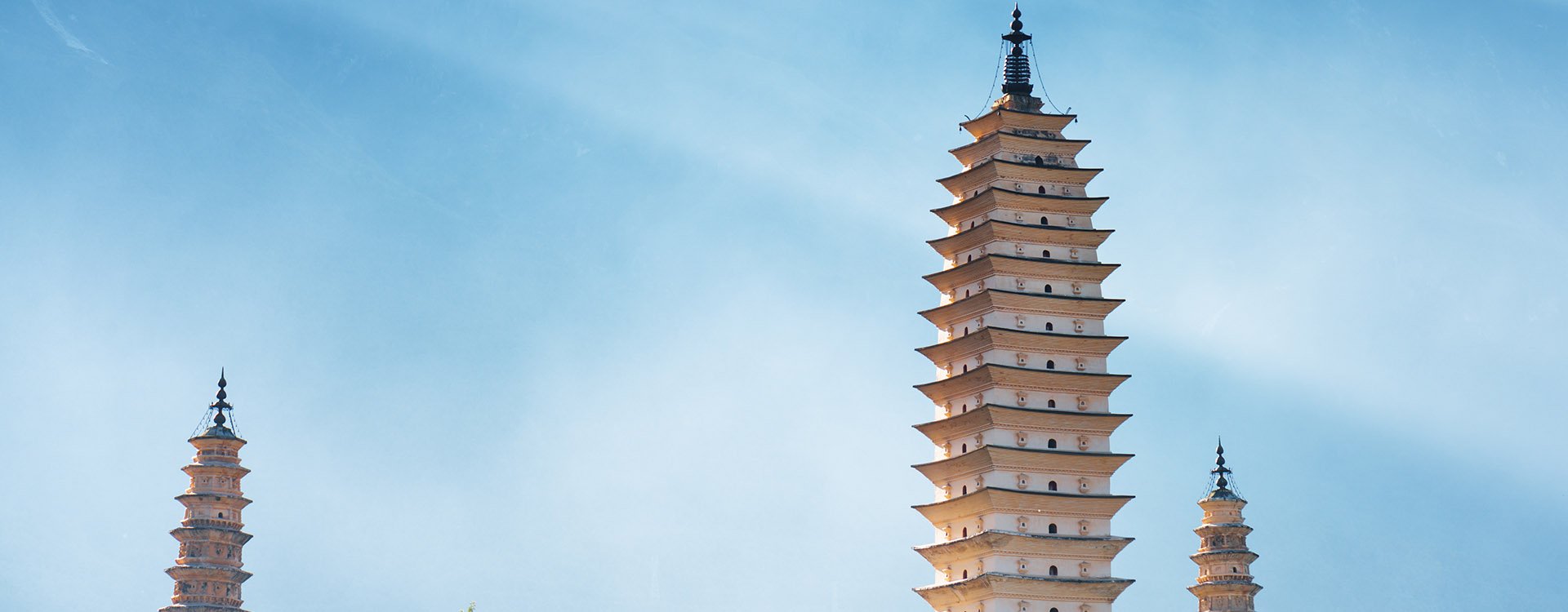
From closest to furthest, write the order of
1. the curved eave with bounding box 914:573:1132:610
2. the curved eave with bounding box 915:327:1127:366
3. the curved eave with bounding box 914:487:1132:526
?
the curved eave with bounding box 914:573:1132:610
the curved eave with bounding box 914:487:1132:526
the curved eave with bounding box 915:327:1127:366

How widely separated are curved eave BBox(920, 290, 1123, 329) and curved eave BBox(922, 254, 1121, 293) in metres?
0.95

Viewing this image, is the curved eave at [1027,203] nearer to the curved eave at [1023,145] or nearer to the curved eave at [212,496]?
the curved eave at [1023,145]

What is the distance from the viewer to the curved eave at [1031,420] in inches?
3278

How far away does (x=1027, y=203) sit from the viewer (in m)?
88.9

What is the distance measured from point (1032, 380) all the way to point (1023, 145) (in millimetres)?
11396

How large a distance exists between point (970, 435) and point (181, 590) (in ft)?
134

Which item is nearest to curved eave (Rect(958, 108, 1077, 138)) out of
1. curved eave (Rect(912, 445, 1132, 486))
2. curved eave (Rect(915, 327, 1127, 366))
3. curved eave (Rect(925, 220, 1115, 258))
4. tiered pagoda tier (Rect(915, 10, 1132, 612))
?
tiered pagoda tier (Rect(915, 10, 1132, 612))

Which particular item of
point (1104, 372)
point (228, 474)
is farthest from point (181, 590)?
point (1104, 372)

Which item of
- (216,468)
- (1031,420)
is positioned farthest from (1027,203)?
(216,468)

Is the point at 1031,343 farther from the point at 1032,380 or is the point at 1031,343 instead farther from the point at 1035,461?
the point at 1035,461

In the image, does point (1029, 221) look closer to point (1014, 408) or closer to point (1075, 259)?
point (1075, 259)

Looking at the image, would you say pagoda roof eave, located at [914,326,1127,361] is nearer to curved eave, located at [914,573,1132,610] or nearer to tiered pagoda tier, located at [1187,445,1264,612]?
curved eave, located at [914,573,1132,610]

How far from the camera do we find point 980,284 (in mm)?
87438

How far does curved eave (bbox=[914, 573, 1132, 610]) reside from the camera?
263 ft
